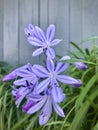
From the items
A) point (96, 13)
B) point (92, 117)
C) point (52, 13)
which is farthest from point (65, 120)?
point (52, 13)

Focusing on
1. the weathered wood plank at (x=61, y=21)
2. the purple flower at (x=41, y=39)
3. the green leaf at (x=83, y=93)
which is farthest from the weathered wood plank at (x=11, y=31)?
the purple flower at (x=41, y=39)

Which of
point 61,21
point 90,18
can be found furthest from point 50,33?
point 61,21

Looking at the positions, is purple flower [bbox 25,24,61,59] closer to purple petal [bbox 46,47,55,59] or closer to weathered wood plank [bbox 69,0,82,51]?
purple petal [bbox 46,47,55,59]

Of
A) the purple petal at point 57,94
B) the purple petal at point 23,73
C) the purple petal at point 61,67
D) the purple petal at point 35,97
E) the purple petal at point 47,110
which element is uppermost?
the purple petal at point 61,67

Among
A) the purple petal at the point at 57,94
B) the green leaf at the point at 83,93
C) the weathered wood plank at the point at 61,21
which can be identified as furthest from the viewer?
the weathered wood plank at the point at 61,21

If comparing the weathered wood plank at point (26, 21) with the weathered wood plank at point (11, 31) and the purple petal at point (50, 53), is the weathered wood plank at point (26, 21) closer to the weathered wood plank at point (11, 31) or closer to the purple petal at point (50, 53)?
the weathered wood plank at point (11, 31)

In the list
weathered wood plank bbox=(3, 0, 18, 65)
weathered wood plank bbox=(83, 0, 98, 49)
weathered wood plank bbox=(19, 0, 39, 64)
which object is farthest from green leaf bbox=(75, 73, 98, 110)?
weathered wood plank bbox=(3, 0, 18, 65)

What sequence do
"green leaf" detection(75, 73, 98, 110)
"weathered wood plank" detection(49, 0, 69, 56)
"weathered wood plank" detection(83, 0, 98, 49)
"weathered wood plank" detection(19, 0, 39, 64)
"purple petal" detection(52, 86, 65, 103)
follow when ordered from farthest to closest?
1. "weathered wood plank" detection(19, 0, 39, 64)
2. "weathered wood plank" detection(49, 0, 69, 56)
3. "weathered wood plank" detection(83, 0, 98, 49)
4. "green leaf" detection(75, 73, 98, 110)
5. "purple petal" detection(52, 86, 65, 103)

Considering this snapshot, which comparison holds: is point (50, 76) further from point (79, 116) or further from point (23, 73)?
point (79, 116)
